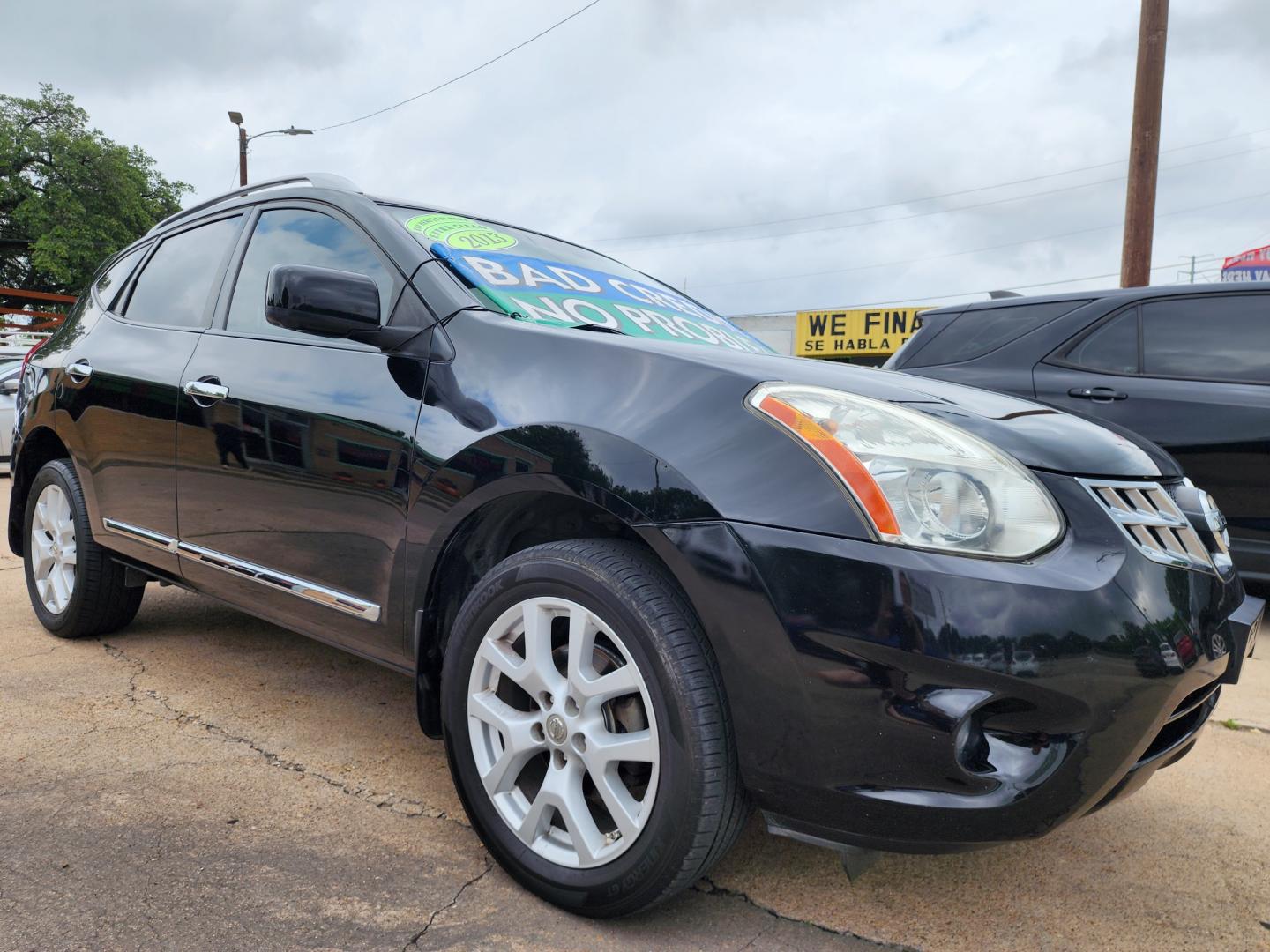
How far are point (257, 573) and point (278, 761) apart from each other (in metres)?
0.51

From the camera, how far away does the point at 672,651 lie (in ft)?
5.46

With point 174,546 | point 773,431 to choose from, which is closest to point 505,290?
point 773,431

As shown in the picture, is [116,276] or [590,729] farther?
[116,276]

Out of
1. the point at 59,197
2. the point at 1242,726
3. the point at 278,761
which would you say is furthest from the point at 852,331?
the point at 59,197

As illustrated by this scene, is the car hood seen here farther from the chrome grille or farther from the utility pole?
the utility pole

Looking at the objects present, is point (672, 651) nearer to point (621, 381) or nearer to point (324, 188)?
point (621, 381)

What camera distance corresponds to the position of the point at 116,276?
3.75 metres

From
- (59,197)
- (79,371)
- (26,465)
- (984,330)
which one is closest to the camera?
(79,371)

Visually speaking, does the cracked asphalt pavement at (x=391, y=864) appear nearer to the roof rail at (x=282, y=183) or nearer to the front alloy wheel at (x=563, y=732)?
the front alloy wheel at (x=563, y=732)

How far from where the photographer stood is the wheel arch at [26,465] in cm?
377

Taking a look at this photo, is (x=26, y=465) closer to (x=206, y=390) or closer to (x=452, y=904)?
(x=206, y=390)

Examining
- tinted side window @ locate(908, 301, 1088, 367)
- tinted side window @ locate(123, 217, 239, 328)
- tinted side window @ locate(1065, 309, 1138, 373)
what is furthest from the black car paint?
tinted side window @ locate(908, 301, 1088, 367)

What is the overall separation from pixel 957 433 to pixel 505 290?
46.8 inches

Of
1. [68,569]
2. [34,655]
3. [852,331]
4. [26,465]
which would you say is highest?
[852,331]
